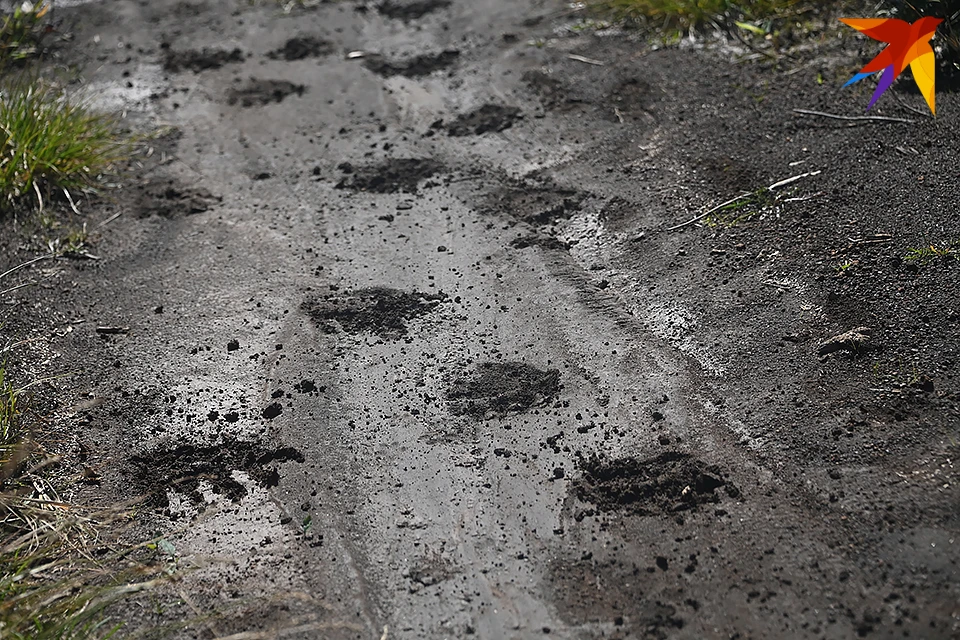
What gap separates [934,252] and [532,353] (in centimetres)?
144

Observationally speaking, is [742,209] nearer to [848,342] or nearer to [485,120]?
[848,342]

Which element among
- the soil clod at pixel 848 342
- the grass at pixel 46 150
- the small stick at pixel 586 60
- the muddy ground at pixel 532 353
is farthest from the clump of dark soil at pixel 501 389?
the small stick at pixel 586 60

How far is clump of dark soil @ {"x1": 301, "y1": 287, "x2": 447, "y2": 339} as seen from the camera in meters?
3.31

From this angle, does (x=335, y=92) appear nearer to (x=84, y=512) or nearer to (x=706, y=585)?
(x=84, y=512)

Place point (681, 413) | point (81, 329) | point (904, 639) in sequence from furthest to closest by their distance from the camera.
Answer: point (81, 329)
point (681, 413)
point (904, 639)

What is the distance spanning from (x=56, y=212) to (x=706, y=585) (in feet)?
11.1

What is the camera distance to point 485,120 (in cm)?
453

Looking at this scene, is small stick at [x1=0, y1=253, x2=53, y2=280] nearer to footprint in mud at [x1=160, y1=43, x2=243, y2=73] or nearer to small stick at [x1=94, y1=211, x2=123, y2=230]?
small stick at [x1=94, y1=211, x2=123, y2=230]

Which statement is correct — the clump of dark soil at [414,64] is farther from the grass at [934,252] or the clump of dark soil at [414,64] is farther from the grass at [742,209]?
the grass at [934,252]

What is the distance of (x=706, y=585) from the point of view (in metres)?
2.28

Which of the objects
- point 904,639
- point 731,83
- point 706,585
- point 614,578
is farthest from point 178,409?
point 731,83

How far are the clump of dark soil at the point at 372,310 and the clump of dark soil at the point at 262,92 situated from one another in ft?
6.36

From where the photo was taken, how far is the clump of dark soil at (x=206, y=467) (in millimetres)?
2752

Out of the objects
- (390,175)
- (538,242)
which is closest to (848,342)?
(538,242)
